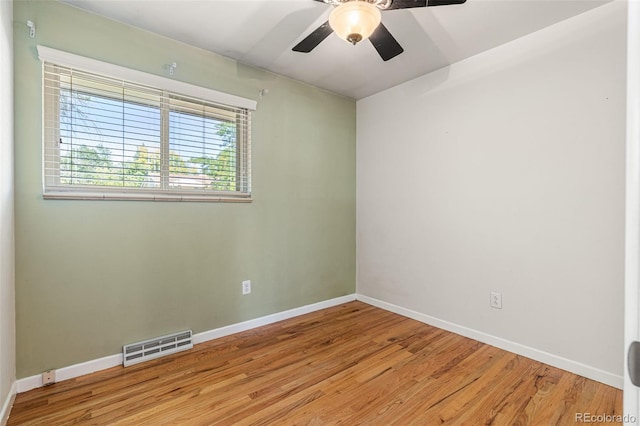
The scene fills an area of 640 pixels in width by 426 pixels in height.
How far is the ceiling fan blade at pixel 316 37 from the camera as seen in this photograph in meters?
1.70

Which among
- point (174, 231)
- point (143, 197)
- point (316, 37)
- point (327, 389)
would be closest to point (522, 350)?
point (327, 389)

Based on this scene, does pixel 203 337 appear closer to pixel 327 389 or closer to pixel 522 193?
pixel 327 389

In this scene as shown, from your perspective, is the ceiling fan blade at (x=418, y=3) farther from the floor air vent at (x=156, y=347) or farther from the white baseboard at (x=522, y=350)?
the floor air vent at (x=156, y=347)

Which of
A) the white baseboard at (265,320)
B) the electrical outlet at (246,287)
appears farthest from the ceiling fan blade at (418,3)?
the white baseboard at (265,320)

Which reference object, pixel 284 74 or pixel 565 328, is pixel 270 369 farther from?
pixel 284 74

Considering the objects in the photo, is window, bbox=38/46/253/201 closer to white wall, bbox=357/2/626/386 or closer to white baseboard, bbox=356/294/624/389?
white wall, bbox=357/2/626/386

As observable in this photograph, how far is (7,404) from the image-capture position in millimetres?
1593

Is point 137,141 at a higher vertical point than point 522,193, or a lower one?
higher

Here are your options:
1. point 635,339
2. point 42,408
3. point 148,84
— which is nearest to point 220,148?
point 148,84

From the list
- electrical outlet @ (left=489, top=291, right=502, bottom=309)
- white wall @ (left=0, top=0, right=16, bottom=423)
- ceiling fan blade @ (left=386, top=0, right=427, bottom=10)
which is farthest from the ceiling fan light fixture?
electrical outlet @ (left=489, top=291, right=502, bottom=309)

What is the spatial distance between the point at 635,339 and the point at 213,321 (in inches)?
102

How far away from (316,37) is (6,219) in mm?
2010

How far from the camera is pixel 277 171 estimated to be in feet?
9.59

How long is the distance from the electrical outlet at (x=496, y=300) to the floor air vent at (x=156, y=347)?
243 cm
